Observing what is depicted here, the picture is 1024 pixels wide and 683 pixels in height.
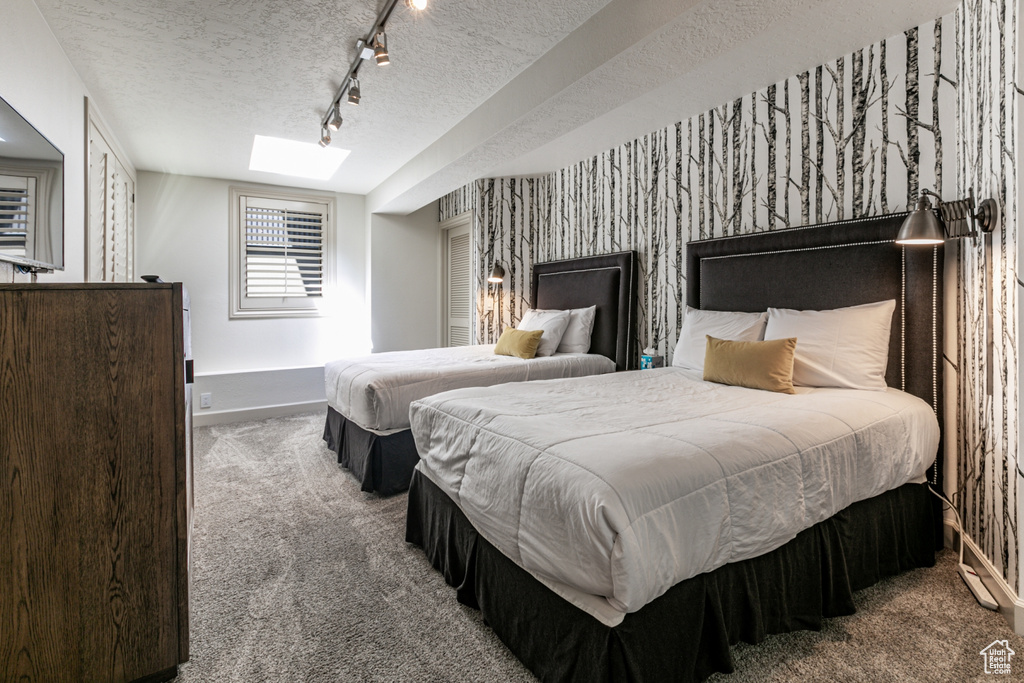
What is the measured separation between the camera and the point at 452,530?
6.37ft

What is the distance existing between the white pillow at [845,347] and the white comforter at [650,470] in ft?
0.41

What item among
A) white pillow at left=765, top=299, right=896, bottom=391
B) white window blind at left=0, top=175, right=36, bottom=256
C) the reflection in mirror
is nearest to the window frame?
the reflection in mirror

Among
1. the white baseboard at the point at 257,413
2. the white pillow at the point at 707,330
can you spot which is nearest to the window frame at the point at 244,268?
the white baseboard at the point at 257,413

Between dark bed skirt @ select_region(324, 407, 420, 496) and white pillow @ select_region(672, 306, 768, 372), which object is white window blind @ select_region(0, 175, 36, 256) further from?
white pillow @ select_region(672, 306, 768, 372)

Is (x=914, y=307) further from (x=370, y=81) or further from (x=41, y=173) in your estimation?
(x=41, y=173)

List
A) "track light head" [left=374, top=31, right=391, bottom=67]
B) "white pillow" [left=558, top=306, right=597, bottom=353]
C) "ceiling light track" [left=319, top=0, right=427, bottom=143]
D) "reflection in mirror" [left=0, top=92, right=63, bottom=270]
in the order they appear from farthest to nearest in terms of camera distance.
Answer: "white pillow" [left=558, top=306, right=597, bottom=353], "track light head" [left=374, top=31, right=391, bottom=67], "ceiling light track" [left=319, top=0, right=427, bottom=143], "reflection in mirror" [left=0, top=92, right=63, bottom=270]

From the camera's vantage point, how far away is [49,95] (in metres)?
2.35

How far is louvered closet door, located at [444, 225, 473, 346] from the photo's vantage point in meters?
5.88

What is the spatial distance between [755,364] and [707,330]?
62 centimetres

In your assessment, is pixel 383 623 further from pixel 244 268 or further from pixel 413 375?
pixel 244 268

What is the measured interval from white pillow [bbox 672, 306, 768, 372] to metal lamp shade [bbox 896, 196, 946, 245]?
2.91 feet

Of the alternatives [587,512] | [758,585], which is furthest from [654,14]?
[758,585]

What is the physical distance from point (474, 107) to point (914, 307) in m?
2.83

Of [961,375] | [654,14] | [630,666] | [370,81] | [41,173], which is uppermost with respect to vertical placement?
[370,81]
